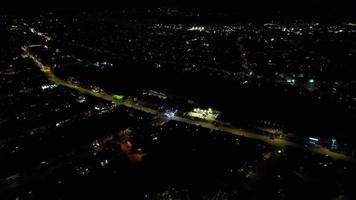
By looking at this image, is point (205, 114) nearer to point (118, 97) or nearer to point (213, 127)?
point (213, 127)

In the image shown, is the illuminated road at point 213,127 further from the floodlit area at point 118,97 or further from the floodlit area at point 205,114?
the floodlit area at point 205,114

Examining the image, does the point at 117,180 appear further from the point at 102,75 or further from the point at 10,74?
the point at 10,74


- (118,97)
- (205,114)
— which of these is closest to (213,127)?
(205,114)

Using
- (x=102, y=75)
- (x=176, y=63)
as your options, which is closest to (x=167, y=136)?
(x=102, y=75)

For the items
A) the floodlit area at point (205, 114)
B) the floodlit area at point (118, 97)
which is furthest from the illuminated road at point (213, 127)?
the floodlit area at point (205, 114)

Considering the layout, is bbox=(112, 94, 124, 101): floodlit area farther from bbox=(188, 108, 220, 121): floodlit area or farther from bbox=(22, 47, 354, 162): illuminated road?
bbox=(188, 108, 220, 121): floodlit area

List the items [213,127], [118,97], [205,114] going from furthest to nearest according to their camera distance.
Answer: [118,97]
[205,114]
[213,127]

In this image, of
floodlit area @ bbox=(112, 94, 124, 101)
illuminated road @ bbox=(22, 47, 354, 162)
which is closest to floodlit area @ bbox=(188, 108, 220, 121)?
illuminated road @ bbox=(22, 47, 354, 162)

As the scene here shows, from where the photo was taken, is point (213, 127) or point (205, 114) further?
point (205, 114)
